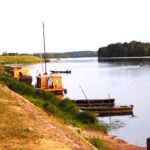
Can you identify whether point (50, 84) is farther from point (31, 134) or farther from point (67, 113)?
point (31, 134)

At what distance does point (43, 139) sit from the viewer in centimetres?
1173

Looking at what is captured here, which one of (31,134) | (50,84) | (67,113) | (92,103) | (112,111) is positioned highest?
(31,134)

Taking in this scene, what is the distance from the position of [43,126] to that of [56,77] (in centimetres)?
3786

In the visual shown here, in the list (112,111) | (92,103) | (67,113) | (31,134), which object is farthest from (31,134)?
(92,103)

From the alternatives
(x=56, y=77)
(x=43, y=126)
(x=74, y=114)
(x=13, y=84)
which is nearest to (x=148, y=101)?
(x=56, y=77)

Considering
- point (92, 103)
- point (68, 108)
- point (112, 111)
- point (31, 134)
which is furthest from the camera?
point (92, 103)

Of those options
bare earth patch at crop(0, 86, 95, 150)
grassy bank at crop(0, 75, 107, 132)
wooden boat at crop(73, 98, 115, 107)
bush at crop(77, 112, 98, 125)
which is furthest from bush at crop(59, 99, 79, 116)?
wooden boat at crop(73, 98, 115, 107)

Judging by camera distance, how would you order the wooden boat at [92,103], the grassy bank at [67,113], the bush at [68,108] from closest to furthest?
1. the grassy bank at [67,113]
2. the bush at [68,108]
3. the wooden boat at [92,103]

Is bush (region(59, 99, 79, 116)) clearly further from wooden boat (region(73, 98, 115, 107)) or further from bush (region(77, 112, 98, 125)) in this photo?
wooden boat (region(73, 98, 115, 107))

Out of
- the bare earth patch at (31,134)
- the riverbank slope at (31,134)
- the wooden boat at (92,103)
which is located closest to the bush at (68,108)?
the riverbank slope at (31,134)

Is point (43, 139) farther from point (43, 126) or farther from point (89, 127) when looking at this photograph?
point (89, 127)

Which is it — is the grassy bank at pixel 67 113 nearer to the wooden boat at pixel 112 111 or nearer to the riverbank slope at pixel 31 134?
the riverbank slope at pixel 31 134

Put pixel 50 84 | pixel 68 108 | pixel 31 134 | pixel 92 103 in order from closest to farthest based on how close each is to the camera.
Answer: pixel 31 134 → pixel 68 108 → pixel 92 103 → pixel 50 84

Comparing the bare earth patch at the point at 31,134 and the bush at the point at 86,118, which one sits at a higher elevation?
the bare earth patch at the point at 31,134
